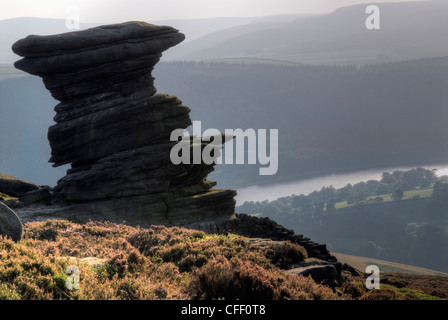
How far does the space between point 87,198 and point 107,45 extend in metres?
11.4

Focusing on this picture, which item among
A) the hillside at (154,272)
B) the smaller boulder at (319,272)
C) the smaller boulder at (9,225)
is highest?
the smaller boulder at (9,225)

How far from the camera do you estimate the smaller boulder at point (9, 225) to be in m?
18.9

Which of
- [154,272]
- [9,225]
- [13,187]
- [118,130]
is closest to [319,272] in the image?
[154,272]

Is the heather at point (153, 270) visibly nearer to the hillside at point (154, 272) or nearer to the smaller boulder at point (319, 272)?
the hillside at point (154, 272)

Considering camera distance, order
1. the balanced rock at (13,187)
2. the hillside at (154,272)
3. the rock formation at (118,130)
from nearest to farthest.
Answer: the hillside at (154,272)
the rock formation at (118,130)
the balanced rock at (13,187)

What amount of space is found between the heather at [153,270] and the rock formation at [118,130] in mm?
13327

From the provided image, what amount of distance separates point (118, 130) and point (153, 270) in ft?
69.9

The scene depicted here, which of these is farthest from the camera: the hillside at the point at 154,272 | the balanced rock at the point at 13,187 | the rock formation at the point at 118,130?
the balanced rock at the point at 13,187

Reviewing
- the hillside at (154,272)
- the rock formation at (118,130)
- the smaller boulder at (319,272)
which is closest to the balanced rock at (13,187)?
the rock formation at (118,130)

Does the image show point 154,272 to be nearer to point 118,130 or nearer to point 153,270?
point 153,270

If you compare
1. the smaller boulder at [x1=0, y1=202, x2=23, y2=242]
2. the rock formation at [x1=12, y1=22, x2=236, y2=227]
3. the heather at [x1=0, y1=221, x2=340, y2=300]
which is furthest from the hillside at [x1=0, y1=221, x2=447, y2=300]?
the rock formation at [x1=12, y1=22, x2=236, y2=227]

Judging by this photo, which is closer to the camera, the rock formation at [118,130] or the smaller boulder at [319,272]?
the smaller boulder at [319,272]

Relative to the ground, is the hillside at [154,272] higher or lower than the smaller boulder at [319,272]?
higher
